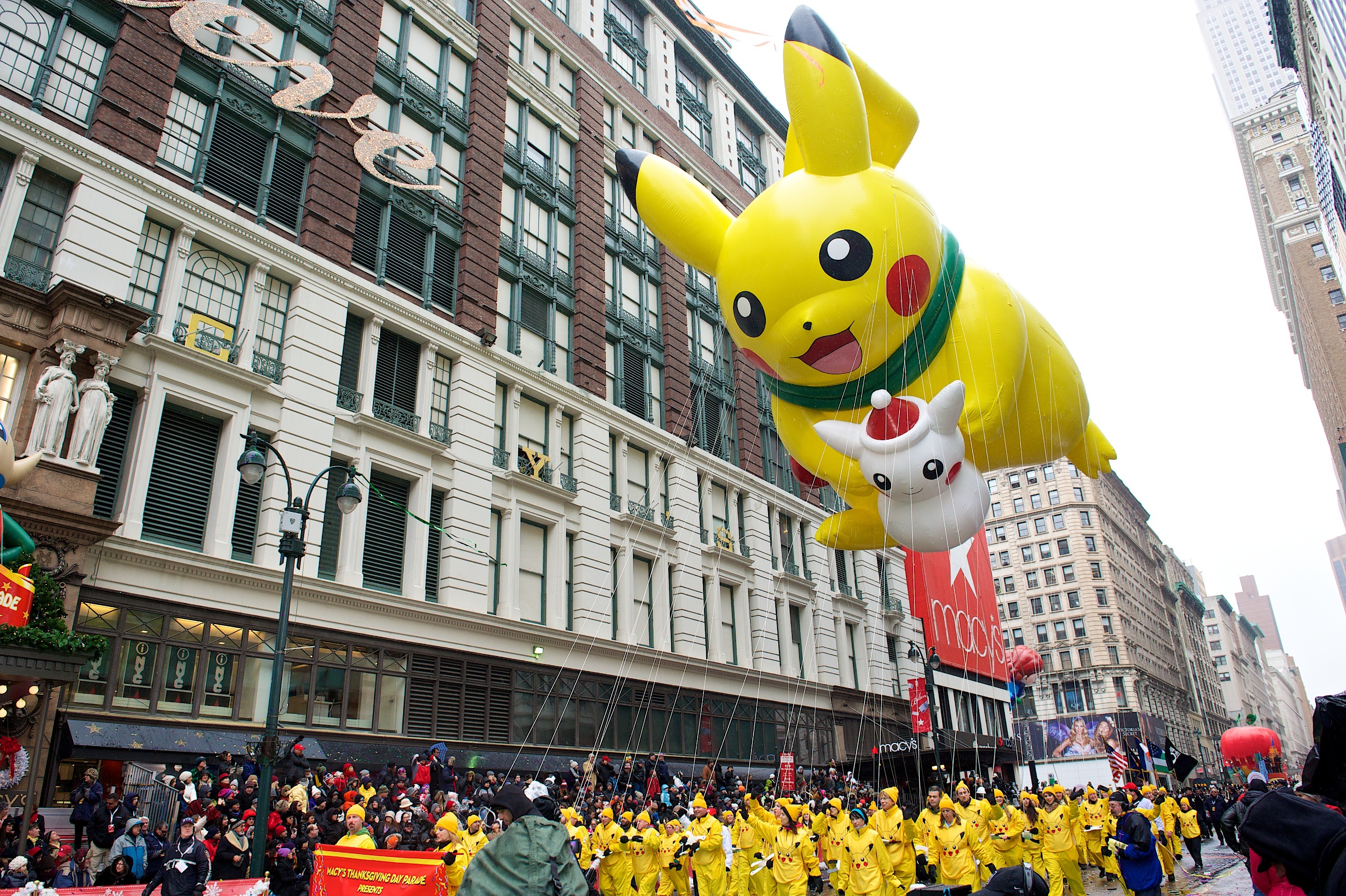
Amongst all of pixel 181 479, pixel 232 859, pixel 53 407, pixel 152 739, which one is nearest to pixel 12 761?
pixel 152 739

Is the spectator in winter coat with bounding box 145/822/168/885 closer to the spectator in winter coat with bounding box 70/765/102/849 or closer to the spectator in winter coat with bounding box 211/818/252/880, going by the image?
the spectator in winter coat with bounding box 211/818/252/880

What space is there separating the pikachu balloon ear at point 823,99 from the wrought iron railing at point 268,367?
16274mm

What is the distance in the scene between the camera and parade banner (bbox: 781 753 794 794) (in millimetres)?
24234

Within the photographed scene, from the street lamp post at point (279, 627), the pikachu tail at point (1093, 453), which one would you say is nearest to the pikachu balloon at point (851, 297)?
the pikachu tail at point (1093, 453)

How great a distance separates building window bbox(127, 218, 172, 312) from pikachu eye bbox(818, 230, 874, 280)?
16796mm

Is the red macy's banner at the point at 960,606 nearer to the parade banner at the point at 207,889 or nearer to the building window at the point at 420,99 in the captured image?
the building window at the point at 420,99

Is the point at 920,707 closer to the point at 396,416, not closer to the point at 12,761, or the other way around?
the point at 396,416

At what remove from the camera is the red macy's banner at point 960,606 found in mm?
38000

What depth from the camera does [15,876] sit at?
414 inches

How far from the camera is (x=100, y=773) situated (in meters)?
16.4

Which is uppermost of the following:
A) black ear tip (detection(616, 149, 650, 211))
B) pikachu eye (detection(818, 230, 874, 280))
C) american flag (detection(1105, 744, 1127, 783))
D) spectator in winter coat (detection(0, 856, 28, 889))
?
black ear tip (detection(616, 149, 650, 211))

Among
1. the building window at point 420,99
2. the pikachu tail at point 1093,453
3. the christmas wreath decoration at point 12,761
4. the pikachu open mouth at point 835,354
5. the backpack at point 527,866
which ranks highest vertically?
the building window at point 420,99

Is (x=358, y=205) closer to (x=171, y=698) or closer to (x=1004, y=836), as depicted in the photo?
(x=171, y=698)

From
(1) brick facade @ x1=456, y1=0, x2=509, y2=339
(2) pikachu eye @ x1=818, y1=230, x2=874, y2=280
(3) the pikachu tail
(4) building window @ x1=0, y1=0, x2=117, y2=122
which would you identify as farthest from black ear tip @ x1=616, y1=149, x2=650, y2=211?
(1) brick facade @ x1=456, y1=0, x2=509, y2=339
